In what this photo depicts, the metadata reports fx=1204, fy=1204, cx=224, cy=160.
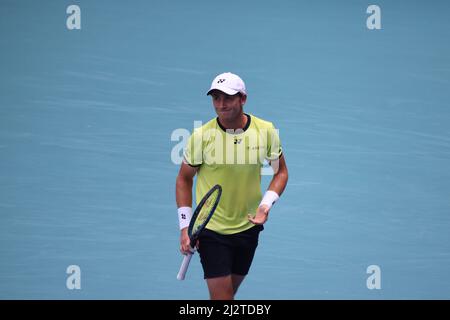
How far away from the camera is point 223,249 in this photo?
741 centimetres

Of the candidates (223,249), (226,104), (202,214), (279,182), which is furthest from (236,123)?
(223,249)

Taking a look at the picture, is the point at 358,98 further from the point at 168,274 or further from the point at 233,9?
the point at 168,274

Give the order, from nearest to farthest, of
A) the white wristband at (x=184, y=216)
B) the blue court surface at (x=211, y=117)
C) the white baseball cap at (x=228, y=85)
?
the white baseball cap at (x=228, y=85)
the white wristband at (x=184, y=216)
the blue court surface at (x=211, y=117)

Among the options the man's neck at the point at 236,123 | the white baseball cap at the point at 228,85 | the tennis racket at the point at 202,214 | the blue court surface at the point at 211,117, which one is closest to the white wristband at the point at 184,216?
the tennis racket at the point at 202,214

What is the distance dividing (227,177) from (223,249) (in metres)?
0.44

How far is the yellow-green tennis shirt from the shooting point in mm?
7398

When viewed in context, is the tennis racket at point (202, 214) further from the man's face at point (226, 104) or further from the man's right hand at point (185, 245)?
the man's face at point (226, 104)

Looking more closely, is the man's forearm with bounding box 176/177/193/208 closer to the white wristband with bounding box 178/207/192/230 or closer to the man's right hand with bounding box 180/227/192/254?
the white wristband with bounding box 178/207/192/230

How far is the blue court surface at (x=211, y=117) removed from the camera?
939 centimetres

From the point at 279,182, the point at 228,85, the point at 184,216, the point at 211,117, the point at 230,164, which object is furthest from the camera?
the point at 211,117

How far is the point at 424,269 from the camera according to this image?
949 cm

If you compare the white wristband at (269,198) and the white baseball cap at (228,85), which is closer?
the white baseball cap at (228,85)

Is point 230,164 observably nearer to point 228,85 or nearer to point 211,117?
point 228,85

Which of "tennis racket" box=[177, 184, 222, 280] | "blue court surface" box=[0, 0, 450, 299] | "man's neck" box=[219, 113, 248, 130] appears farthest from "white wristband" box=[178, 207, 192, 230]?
"blue court surface" box=[0, 0, 450, 299]
